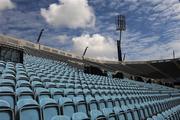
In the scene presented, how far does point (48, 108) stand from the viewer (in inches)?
210

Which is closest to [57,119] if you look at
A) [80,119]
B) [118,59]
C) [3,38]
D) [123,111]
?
Answer: [80,119]

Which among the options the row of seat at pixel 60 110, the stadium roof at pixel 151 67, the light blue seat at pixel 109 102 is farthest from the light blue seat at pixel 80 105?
the stadium roof at pixel 151 67

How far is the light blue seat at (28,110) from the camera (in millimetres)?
4770

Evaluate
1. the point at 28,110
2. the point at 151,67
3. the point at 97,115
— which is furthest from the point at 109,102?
the point at 151,67

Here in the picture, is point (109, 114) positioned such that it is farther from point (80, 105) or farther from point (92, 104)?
point (92, 104)

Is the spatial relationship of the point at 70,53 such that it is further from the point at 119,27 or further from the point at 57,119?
the point at 57,119

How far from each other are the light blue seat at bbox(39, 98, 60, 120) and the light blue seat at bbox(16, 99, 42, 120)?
17 centimetres

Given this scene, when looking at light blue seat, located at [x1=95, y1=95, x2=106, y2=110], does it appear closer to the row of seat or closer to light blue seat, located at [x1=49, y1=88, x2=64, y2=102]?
the row of seat

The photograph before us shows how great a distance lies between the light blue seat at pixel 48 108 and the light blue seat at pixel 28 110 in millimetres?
174

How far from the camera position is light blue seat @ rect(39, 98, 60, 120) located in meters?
5.23

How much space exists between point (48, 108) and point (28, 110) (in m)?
0.53

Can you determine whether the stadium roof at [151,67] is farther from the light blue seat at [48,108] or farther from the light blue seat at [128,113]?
the light blue seat at [48,108]

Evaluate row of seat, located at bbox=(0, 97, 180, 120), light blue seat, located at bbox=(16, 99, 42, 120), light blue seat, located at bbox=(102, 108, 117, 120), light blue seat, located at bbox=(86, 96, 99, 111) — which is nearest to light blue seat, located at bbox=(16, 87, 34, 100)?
row of seat, located at bbox=(0, 97, 180, 120)

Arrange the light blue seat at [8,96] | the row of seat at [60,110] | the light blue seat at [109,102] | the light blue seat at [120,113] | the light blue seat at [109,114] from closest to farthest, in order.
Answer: the row of seat at [60,110]
the light blue seat at [8,96]
the light blue seat at [109,114]
the light blue seat at [120,113]
the light blue seat at [109,102]
